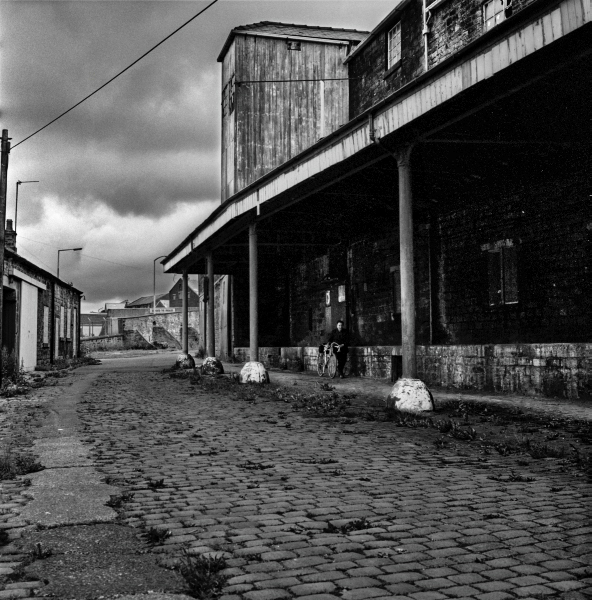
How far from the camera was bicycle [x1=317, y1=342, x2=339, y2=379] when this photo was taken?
17.0m

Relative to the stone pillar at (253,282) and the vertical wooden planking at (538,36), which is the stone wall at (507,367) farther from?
the vertical wooden planking at (538,36)

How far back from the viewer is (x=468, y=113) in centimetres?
791

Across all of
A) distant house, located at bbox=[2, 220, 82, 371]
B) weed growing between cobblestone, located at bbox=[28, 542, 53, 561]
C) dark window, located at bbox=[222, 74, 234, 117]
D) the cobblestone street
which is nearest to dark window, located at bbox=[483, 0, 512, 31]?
the cobblestone street

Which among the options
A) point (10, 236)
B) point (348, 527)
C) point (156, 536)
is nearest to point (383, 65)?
point (10, 236)

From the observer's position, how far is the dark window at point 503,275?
12.5 m

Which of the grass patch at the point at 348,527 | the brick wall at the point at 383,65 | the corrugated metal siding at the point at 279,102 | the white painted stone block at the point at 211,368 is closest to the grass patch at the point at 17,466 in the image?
the grass patch at the point at 348,527

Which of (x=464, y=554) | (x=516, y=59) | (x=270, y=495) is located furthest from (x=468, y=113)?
(x=464, y=554)

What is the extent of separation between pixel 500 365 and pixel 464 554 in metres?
8.93

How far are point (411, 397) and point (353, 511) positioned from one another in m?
4.86

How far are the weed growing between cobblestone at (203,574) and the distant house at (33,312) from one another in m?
18.7

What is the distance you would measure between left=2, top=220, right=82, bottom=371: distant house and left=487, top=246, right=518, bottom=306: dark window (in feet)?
46.7

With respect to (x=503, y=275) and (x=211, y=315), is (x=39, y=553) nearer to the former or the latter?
(x=503, y=275)

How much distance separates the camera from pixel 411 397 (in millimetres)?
8898

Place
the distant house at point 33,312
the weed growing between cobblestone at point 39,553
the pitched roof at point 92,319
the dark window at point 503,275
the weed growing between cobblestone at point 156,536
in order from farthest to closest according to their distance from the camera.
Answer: the pitched roof at point 92,319 → the distant house at point 33,312 → the dark window at point 503,275 → the weed growing between cobblestone at point 156,536 → the weed growing between cobblestone at point 39,553
